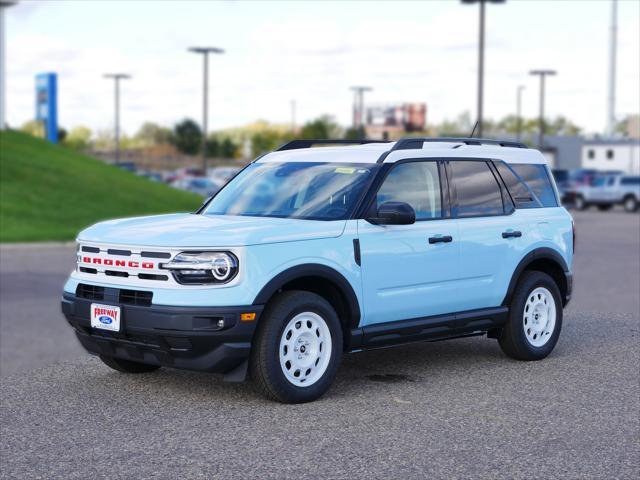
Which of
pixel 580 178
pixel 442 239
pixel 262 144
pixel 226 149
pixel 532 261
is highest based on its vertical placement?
pixel 262 144

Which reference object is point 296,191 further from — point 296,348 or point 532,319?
point 532,319

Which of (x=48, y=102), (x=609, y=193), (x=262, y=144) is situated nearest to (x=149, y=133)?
(x=262, y=144)

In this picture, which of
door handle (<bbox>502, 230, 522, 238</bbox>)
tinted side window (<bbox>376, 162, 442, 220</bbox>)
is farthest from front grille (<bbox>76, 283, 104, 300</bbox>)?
door handle (<bbox>502, 230, 522, 238</bbox>)

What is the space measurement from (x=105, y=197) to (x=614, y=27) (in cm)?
5965

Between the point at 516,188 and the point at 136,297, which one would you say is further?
the point at 516,188

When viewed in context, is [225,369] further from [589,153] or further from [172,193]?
[589,153]

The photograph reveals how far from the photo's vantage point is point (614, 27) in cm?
8475

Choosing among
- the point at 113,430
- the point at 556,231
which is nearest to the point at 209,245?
the point at 113,430

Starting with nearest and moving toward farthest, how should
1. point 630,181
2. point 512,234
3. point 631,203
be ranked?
point 512,234 < point 631,203 < point 630,181

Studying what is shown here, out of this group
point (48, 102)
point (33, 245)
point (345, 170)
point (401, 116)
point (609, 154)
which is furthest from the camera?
point (401, 116)

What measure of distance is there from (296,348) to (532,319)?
275 centimetres

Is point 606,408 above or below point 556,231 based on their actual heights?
below

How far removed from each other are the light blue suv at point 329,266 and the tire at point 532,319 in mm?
13

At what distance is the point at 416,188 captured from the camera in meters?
8.19
